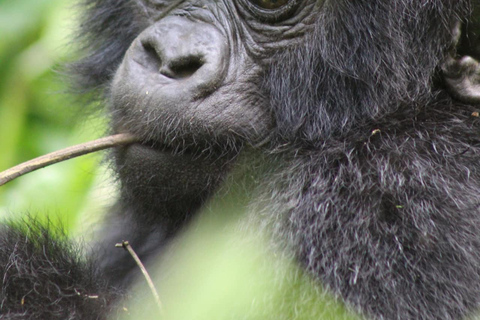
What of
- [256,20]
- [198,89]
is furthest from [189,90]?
[256,20]

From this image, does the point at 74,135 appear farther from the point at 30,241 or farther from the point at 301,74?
the point at 301,74

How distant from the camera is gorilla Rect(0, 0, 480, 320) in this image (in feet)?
7.55

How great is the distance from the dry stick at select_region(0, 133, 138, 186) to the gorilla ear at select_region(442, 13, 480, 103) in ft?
3.93

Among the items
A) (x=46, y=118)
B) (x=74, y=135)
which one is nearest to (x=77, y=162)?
(x=74, y=135)

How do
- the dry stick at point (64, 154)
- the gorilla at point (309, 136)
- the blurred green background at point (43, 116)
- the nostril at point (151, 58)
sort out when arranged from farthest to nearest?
the blurred green background at point (43, 116), the nostril at point (151, 58), the dry stick at point (64, 154), the gorilla at point (309, 136)

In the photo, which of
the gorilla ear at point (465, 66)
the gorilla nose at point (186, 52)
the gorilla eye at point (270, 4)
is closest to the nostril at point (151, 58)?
the gorilla nose at point (186, 52)

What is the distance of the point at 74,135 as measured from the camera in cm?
426

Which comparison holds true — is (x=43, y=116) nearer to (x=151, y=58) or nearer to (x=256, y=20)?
(x=151, y=58)

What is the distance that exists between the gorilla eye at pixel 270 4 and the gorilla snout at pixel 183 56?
20cm

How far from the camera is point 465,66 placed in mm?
2514

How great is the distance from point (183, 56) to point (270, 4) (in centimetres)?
45

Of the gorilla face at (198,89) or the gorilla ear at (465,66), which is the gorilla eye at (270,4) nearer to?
the gorilla face at (198,89)

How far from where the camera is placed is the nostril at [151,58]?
2.59 meters

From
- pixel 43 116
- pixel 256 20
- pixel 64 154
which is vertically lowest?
pixel 43 116
